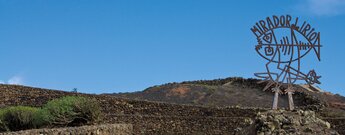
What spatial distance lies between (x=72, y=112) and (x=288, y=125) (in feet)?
25.8

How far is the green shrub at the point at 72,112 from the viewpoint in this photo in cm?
2062

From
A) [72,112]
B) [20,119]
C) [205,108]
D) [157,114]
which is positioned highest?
[205,108]

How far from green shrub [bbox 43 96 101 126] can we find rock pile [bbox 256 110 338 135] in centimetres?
713

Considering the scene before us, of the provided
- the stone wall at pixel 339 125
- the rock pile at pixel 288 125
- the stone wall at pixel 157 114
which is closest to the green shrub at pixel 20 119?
the stone wall at pixel 157 114

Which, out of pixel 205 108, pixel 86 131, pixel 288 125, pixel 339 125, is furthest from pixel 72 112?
pixel 339 125

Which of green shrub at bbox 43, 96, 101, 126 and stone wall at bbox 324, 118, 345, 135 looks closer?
green shrub at bbox 43, 96, 101, 126

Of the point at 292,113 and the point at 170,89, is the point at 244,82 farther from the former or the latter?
the point at 292,113

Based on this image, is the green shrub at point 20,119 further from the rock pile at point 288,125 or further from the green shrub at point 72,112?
the rock pile at point 288,125

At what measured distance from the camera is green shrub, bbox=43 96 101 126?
2062 centimetres

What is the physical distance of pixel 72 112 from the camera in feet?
67.9

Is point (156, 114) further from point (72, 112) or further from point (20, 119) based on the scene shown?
point (20, 119)

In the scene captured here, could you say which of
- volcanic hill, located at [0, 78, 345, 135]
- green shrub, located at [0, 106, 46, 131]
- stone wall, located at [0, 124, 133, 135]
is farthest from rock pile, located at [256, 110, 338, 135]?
green shrub, located at [0, 106, 46, 131]

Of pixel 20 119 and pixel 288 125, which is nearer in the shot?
pixel 288 125

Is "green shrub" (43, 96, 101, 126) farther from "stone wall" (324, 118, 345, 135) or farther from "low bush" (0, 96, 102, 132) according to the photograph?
"stone wall" (324, 118, 345, 135)
